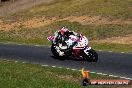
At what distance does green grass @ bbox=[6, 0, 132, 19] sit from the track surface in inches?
814

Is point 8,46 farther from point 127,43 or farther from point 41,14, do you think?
point 41,14

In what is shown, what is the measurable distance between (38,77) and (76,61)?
21.0 feet

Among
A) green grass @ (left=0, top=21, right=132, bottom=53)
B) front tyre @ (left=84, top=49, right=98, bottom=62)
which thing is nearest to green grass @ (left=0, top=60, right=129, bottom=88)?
front tyre @ (left=84, top=49, right=98, bottom=62)

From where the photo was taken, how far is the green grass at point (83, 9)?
49.4m

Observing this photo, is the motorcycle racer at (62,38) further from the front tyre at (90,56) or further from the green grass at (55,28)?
the green grass at (55,28)

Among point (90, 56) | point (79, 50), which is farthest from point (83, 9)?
point (90, 56)

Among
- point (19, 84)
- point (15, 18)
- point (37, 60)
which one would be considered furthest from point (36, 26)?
point (19, 84)

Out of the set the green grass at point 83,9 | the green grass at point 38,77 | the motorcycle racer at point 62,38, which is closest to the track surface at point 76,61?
the motorcycle racer at point 62,38

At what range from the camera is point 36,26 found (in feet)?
160

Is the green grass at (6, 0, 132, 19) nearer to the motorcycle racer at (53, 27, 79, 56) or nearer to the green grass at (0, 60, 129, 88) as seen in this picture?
the motorcycle racer at (53, 27, 79, 56)

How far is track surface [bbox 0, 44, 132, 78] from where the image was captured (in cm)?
2129

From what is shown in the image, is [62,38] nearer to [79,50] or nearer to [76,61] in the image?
[79,50]

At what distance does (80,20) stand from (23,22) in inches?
336

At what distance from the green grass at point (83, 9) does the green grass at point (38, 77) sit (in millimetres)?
27625
